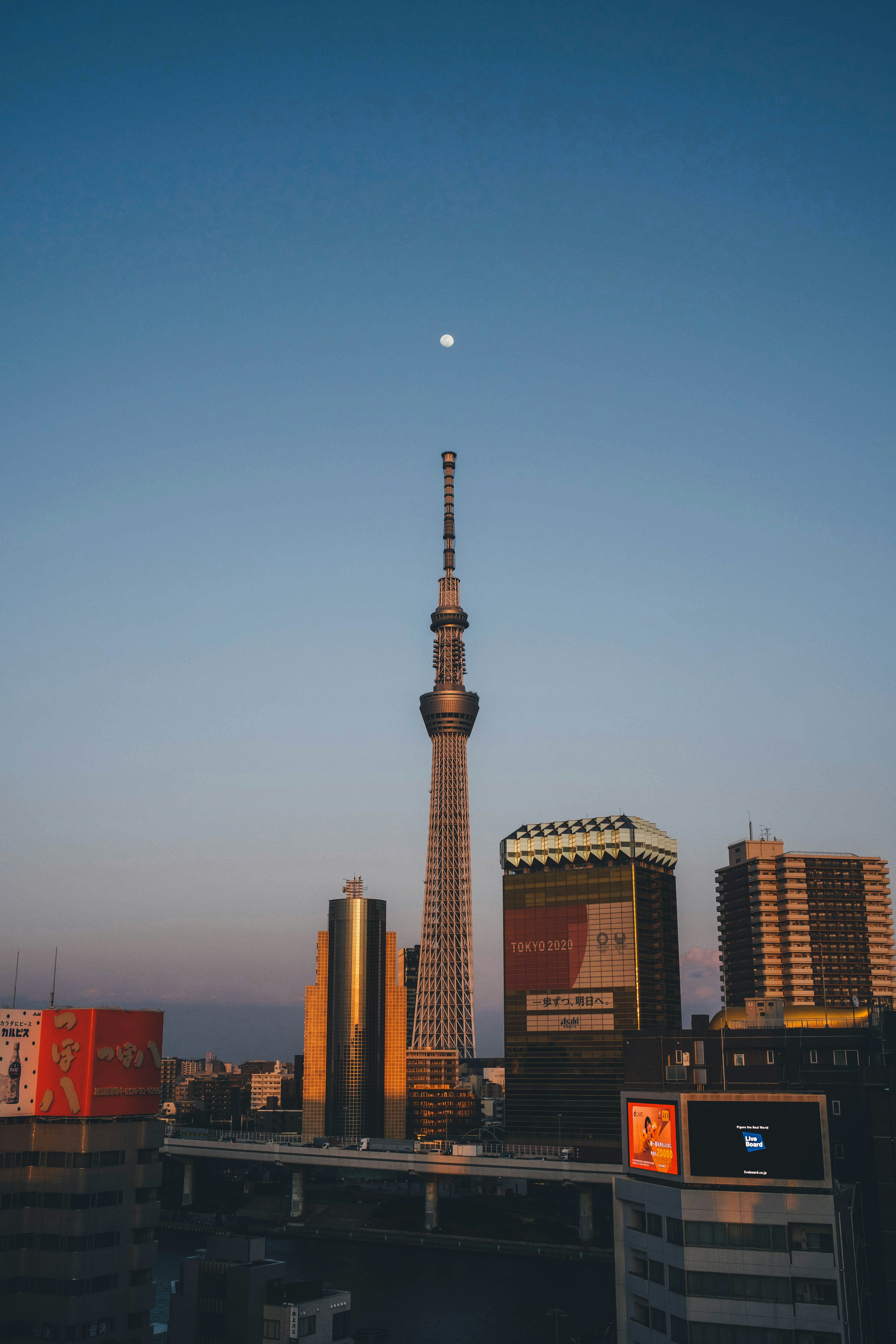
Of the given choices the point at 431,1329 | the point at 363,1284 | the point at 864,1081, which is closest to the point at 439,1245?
the point at 363,1284

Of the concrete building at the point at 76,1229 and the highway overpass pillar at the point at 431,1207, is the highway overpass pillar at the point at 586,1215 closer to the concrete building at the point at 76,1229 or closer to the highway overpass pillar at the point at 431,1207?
the highway overpass pillar at the point at 431,1207

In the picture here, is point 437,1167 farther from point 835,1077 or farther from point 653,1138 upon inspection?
point 653,1138

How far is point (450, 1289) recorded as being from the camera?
422ft

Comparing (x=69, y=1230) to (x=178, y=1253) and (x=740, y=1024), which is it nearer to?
(x=740, y=1024)

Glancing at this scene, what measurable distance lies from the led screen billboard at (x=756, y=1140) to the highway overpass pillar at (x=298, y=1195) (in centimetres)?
14228

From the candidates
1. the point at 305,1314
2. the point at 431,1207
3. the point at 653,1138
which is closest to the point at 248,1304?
the point at 305,1314

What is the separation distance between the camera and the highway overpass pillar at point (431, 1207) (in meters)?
173

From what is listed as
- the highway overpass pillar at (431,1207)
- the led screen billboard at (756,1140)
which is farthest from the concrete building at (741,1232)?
the highway overpass pillar at (431,1207)

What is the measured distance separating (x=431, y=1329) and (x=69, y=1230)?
1815 inches

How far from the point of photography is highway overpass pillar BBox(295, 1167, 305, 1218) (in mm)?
189625

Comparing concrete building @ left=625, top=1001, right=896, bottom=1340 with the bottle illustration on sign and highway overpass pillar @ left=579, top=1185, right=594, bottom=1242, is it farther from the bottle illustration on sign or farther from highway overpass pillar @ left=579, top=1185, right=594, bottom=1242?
highway overpass pillar @ left=579, top=1185, right=594, bottom=1242

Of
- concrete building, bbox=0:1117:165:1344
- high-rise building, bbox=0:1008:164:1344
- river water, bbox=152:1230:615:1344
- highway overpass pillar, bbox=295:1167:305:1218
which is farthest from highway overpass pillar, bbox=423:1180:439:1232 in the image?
high-rise building, bbox=0:1008:164:1344

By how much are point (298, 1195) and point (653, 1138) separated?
14086 cm

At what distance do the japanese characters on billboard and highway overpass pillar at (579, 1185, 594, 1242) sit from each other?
309 feet
